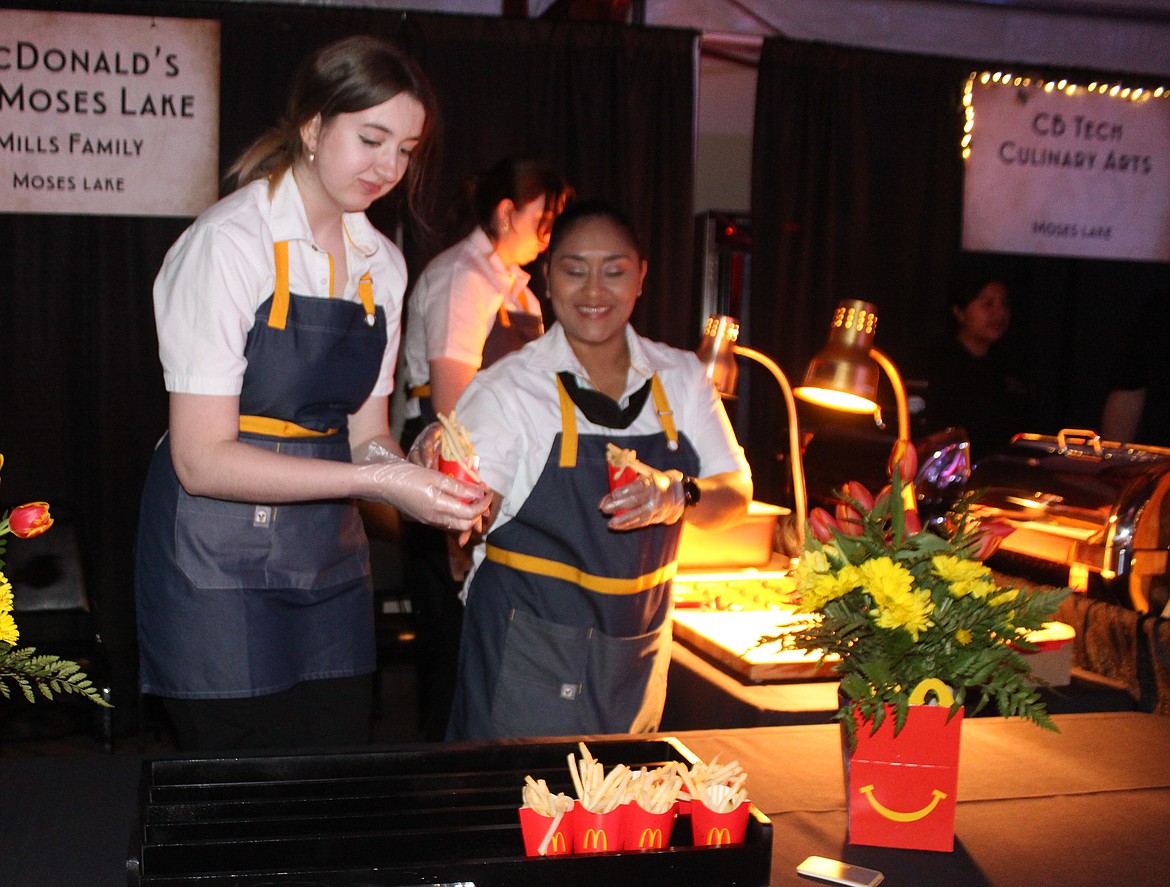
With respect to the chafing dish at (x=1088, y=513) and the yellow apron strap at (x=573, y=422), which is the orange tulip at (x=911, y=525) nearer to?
the yellow apron strap at (x=573, y=422)

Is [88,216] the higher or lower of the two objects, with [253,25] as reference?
lower

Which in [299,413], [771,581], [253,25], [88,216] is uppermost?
[253,25]

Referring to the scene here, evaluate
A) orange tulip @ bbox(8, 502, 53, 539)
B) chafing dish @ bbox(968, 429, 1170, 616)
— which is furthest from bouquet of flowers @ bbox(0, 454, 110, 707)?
chafing dish @ bbox(968, 429, 1170, 616)

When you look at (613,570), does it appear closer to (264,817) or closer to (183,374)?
(183,374)

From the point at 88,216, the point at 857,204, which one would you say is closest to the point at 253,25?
the point at 88,216

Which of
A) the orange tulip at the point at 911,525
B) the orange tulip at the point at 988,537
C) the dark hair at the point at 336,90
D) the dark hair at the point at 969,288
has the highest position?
the dark hair at the point at 336,90

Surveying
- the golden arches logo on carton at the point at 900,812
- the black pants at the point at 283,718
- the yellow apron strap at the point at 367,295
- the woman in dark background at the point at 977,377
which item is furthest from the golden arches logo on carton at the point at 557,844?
the woman in dark background at the point at 977,377

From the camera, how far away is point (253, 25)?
3.80 m

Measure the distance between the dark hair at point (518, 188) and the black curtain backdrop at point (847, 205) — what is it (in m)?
1.39

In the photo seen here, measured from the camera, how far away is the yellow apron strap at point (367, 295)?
6.20 feet

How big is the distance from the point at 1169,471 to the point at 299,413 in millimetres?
1636

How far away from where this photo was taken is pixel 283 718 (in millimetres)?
1812

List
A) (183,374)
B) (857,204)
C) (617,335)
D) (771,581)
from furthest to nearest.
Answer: (857,204), (771,581), (617,335), (183,374)

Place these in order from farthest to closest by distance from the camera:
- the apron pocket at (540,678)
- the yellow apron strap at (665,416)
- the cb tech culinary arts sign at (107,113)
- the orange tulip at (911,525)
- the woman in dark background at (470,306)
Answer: the cb tech culinary arts sign at (107,113), the woman in dark background at (470,306), the yellow apron strap at (665,416), the apron pocket at (540,678), the orange tulip at (911,525)
